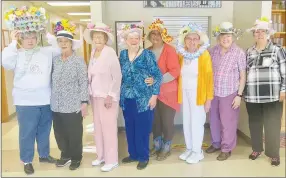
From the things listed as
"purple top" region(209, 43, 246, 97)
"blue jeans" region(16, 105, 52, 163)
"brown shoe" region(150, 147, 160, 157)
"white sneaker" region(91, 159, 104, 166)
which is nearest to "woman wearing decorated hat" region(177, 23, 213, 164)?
"purple top" region(209, 43, 246, 97)

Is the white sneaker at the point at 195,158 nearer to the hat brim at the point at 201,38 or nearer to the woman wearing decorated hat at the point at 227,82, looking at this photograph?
the woman wearing decorated hat at the point at 227,82

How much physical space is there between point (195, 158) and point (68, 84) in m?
1.43

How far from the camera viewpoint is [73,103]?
8.58 feet

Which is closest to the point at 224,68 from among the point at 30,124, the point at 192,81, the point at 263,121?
the point at 192,81

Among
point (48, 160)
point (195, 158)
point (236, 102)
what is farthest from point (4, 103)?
point (236, 102)

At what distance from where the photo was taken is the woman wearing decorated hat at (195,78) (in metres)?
2.75

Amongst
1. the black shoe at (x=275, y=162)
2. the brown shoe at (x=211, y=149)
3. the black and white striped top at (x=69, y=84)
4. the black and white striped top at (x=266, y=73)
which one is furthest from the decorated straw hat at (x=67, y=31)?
the black shoe at (x=275, y=162)

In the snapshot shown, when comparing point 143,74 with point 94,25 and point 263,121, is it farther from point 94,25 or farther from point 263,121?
point 263,121

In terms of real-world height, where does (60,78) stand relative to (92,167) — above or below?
above

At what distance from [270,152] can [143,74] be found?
1476 mm

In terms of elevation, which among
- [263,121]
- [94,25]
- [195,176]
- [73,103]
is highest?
[94,25]

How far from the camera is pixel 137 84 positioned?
2.62m

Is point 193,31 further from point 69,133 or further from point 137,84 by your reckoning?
point 69,133

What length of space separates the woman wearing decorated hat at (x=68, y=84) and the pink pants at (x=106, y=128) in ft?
0.38
